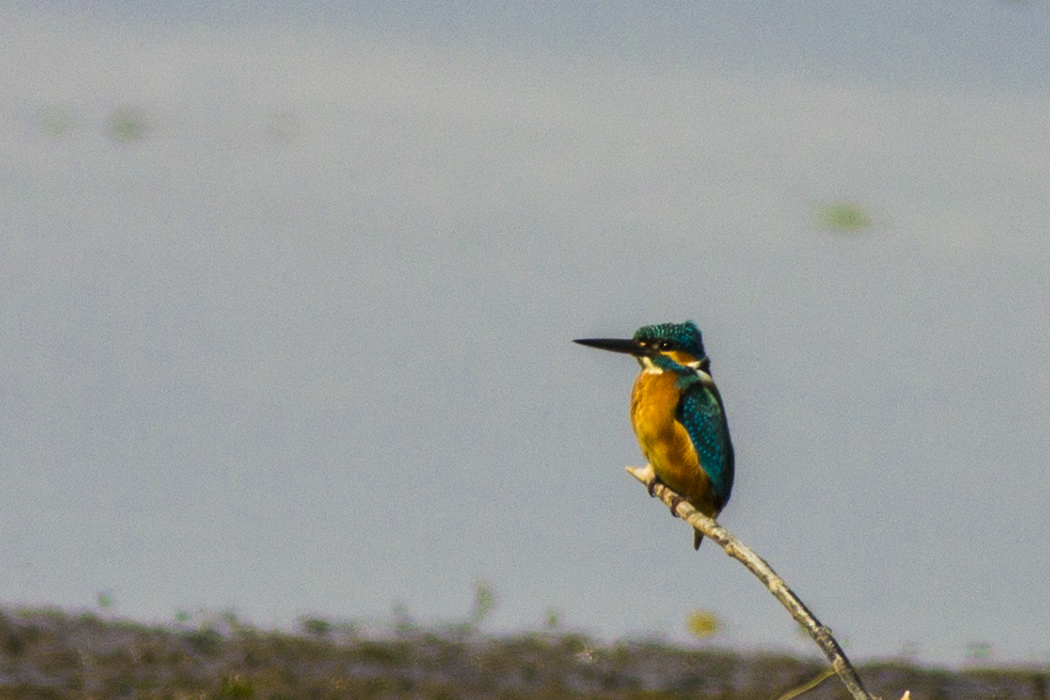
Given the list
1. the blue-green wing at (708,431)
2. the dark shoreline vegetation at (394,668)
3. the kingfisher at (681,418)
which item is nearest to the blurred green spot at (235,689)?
the dark shoreline vegetation at (394,668)

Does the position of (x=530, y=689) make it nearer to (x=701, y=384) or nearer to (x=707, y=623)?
(x=707, y=623)

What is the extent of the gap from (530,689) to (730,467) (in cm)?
589

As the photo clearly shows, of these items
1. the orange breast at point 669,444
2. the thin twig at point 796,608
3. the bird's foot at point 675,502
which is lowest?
the thin twig at point 796,608

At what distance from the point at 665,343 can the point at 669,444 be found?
1.57 ft

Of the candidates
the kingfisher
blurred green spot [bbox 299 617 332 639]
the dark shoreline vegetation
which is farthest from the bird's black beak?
blurred green spot [bbox 299 617 332 639]

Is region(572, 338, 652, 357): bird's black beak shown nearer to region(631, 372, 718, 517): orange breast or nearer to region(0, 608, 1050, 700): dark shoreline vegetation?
region(631, 372, 718, 517): orange breast

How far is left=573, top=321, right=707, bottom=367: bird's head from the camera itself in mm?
5941

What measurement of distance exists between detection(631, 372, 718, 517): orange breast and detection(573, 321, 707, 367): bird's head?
6.0 inches

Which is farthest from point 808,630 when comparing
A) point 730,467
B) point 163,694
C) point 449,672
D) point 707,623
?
point 707,623

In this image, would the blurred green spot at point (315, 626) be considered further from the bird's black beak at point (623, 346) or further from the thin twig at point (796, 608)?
the thin twig at point (796, 608)

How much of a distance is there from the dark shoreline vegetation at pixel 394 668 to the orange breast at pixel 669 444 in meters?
4.77

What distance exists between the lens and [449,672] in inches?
455

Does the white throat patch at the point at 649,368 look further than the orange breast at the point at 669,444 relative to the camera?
Yes

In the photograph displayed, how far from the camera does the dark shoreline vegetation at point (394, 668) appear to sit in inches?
412
